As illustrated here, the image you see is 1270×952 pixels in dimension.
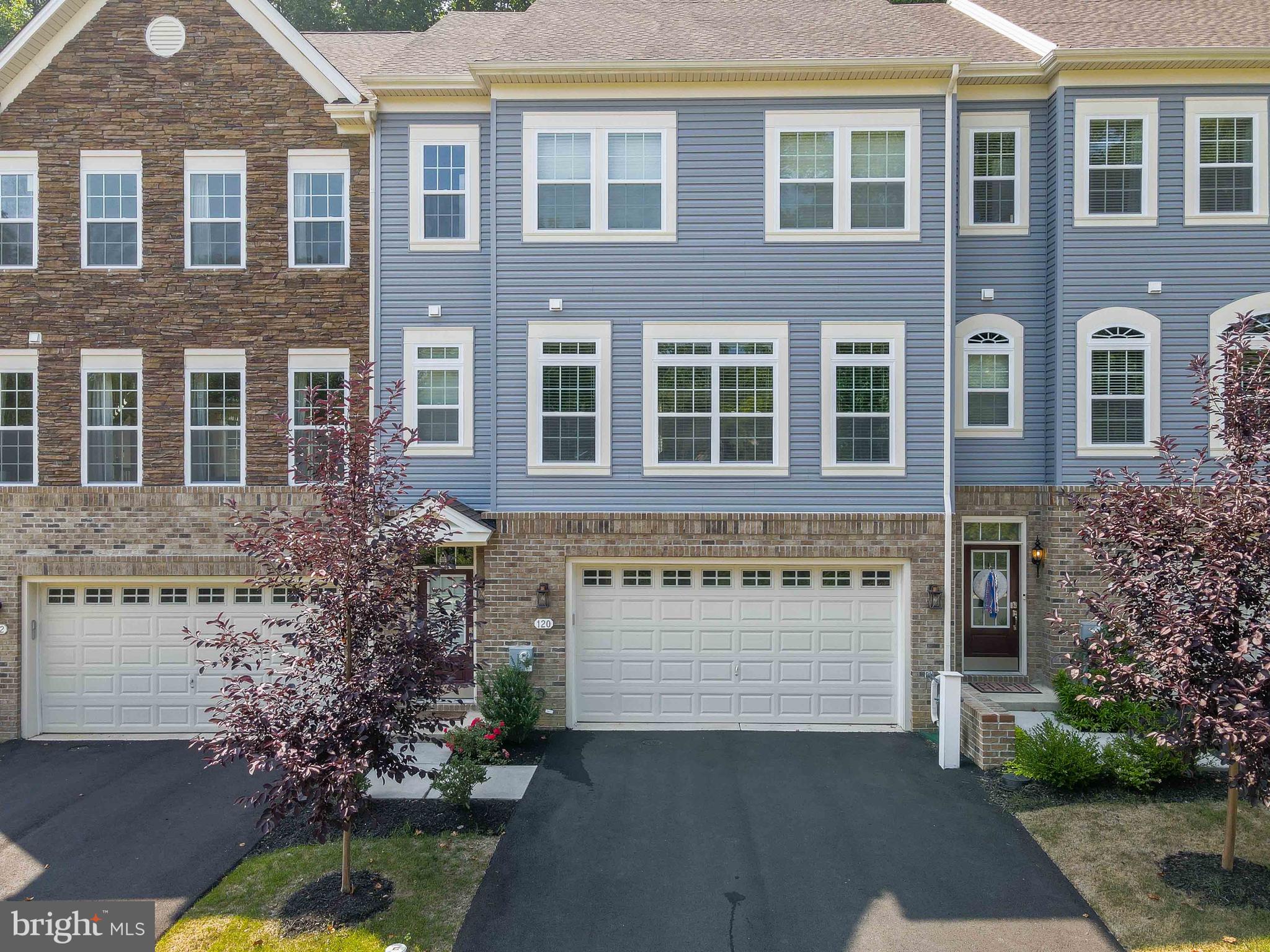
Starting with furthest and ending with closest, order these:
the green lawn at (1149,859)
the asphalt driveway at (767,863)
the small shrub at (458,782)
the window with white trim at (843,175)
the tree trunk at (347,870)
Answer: the window with white trim at (843,175)
the small shrub at (458,782)
the tree trunk at (347,870)
the asphalt driveway at (767,863)
the green lawn at (1149,859)

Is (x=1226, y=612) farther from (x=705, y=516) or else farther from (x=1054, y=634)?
(x=705, y=516)

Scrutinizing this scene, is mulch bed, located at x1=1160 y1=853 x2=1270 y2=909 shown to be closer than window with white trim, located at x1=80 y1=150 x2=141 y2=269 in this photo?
Yes

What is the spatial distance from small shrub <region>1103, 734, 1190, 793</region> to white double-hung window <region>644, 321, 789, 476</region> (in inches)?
208

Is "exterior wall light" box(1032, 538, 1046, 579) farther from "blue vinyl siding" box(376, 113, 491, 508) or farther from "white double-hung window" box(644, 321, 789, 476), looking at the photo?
"blue vinyl siding" box(376, 113, 491, 508)

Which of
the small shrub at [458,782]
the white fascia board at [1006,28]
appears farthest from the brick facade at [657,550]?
the white fascia board at [1006,28]

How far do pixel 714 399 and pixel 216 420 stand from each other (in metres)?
7.81

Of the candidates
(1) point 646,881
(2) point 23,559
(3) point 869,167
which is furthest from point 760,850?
(2) point 23,559

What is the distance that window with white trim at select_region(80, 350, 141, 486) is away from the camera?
1135 cm

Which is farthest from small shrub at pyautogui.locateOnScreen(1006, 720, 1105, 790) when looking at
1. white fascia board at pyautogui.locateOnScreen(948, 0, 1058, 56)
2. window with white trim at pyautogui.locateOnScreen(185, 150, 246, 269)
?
window with white trim at pyautogui.locateOnScreen(185, 150, 246, 269)

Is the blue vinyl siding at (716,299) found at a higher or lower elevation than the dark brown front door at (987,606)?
higher

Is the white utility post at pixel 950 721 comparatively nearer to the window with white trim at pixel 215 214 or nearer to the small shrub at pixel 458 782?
the small shrub at pixel 458 782

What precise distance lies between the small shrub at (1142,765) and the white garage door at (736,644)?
3045 mm

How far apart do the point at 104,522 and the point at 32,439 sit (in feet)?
5.83

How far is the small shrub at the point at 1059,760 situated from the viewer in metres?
8.30
